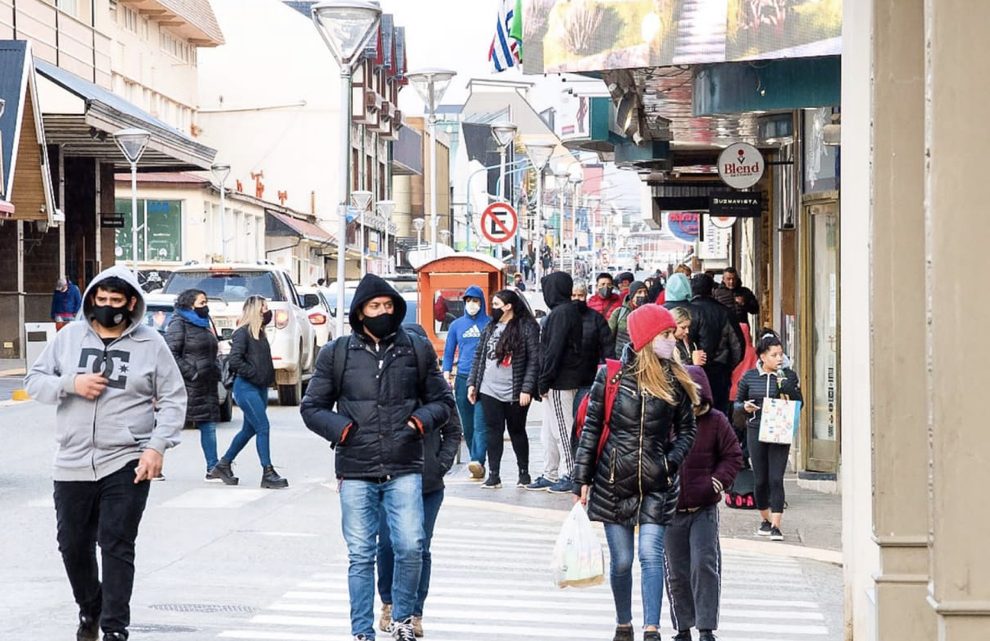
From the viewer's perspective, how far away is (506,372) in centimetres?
1571

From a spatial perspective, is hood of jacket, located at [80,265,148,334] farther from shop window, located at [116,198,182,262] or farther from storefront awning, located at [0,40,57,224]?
shop window, located at [116,198,182,262]

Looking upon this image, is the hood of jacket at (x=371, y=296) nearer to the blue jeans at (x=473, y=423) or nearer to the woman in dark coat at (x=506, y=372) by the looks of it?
the woman in dark coat at (x=506, y=372)

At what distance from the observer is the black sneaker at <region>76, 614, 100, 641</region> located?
8.16m

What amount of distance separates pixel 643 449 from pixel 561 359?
7139mm

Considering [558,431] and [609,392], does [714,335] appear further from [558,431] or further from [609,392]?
[609,392]

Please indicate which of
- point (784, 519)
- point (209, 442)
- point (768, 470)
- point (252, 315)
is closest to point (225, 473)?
point (209, 442)

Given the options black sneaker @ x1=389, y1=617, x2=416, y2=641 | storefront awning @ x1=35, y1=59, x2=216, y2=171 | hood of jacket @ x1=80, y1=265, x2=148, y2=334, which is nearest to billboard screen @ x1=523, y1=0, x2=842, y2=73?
black sneaker @ x1=389, y1=617, x2=416, y2=641

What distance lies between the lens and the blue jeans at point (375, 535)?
8211mm

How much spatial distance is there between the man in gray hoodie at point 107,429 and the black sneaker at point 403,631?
4.20 ft

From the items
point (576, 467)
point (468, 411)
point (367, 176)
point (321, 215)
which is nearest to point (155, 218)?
point (321, 215)

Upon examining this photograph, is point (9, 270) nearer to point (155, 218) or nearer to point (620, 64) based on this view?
point (155, 218)

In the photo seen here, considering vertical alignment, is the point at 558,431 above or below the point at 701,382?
below

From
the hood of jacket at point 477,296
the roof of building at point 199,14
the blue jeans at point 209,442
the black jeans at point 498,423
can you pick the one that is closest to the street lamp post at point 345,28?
the hood of jacket at point 477,296

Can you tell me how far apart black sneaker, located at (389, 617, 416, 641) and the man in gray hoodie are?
1.28 m
